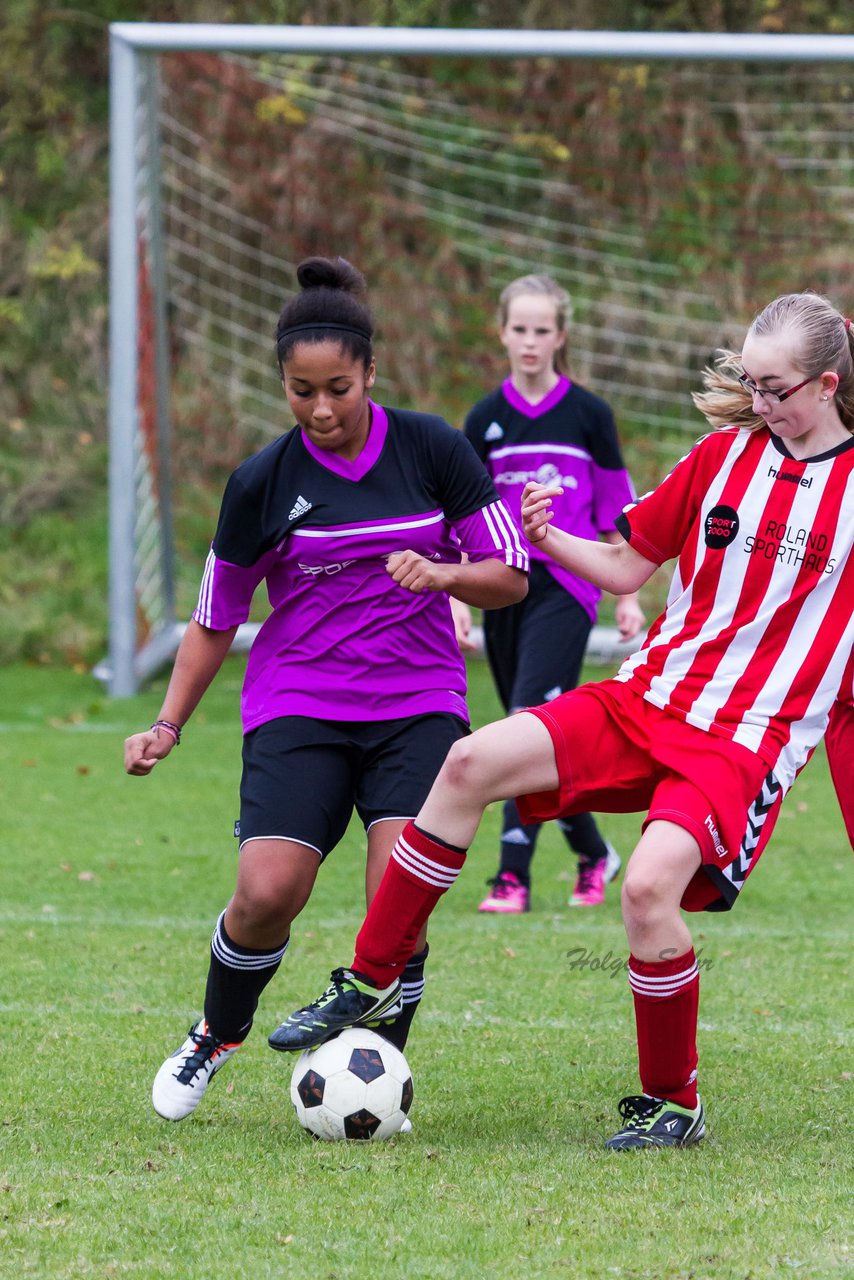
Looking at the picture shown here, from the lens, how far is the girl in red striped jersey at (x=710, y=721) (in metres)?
3.42

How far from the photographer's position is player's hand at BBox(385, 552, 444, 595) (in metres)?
3.44

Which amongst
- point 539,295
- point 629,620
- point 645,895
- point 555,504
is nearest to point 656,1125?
point 645,895

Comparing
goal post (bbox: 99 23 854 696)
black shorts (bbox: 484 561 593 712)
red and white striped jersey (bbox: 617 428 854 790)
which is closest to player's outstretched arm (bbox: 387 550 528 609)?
red and white striped jersey (bbox: 617 428 854 790)

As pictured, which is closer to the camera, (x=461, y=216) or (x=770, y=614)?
(x=770, y=614)

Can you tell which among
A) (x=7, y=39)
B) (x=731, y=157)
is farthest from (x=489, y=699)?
(x=7, y=39)

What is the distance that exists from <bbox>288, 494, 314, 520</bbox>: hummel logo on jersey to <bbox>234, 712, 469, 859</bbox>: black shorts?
1.43 feet

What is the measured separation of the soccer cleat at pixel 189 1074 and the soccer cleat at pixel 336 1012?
0.92ft

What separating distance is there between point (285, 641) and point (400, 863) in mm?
592

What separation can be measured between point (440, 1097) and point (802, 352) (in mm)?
1818

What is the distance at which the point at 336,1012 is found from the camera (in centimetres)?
348

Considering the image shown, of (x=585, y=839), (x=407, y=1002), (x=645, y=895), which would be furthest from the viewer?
(x=585, y=839)

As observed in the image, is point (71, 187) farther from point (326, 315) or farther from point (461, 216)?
point (326, 315)

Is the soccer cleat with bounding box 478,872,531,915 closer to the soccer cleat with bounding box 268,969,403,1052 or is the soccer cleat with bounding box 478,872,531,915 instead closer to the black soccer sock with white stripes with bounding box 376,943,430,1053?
the black soccer sock with white stripes with bounding box 376,943,430,1053

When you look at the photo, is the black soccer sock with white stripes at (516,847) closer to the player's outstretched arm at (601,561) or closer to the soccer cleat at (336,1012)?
the player's outstretched arm at (601,561)
